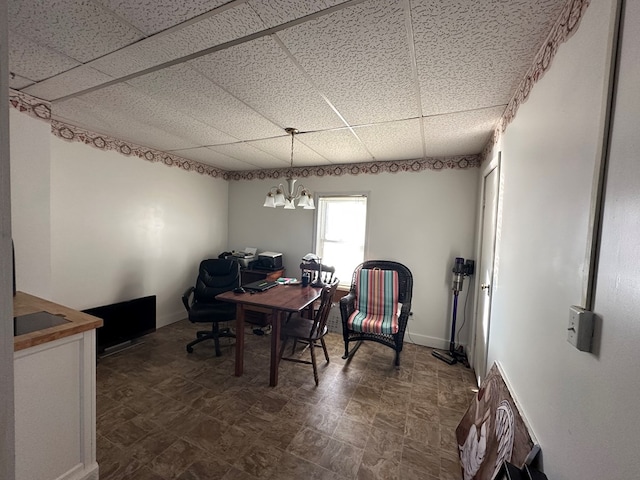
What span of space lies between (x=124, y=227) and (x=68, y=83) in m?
1.71

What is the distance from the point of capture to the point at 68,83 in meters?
1.78

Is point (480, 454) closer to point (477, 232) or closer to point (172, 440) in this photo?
point (172, 440)

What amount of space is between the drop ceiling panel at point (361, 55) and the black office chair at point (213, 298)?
2.39 m

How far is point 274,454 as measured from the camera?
166 cm

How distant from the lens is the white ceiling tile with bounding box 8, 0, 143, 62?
1123mm

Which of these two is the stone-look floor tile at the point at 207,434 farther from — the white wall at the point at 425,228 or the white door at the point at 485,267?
the white wall at the point at 425,228

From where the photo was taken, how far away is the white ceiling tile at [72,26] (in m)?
1.12

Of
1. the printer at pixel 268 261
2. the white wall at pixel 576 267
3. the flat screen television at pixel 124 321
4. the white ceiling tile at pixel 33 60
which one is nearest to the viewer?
the white wall at pixel 576 267

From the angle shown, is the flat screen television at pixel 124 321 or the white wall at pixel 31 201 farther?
the flat screen television at pixel 124 321

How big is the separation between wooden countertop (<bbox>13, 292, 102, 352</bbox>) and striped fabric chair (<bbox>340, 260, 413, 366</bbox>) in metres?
2.18

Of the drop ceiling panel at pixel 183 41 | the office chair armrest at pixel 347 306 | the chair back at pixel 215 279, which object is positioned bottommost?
the office chair armrest at pixel 347 306

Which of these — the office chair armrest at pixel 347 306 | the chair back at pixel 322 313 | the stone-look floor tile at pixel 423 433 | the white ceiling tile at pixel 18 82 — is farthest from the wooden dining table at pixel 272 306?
the white ceiling tile at pixel 18 82

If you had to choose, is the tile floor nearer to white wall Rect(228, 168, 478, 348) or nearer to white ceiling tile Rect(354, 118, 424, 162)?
white wall Rect(228, 168, 478, 348)

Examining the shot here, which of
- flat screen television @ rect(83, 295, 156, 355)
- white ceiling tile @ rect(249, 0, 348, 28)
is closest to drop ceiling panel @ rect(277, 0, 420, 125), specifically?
white ceiling tile @ rect(249, 0, 348, 28)
